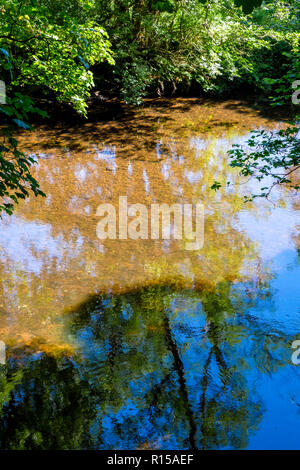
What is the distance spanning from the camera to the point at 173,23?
12.7 m

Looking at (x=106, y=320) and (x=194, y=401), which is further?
(x=106, y=320)

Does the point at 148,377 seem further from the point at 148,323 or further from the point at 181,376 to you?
the point at 148,323

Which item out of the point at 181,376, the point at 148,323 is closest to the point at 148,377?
the point at 181,376

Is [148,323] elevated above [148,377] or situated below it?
above

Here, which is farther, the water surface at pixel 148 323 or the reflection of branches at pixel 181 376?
the water surface at pixel 148 323

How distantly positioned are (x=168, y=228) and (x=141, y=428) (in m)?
4.14

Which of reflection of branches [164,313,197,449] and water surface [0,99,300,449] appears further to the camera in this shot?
water surface [0,99,300,449]

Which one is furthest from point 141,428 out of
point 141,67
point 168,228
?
point 141,67

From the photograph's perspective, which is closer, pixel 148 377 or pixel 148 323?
pixel 148 377

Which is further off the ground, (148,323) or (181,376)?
(148,323)

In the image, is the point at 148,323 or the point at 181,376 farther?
the point at 148,323
